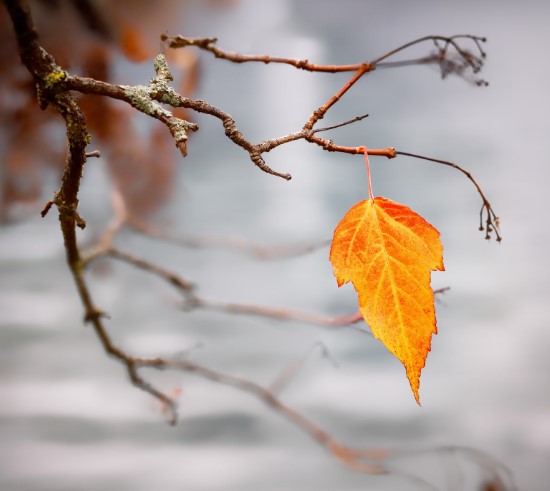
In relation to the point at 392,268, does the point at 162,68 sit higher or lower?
higher

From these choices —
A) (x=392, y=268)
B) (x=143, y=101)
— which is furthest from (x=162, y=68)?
(x=392, y=268)

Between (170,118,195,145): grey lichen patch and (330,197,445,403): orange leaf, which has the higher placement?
(170,118,195,145): grey lichen patch

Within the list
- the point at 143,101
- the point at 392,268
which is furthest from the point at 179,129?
the point at 392,268

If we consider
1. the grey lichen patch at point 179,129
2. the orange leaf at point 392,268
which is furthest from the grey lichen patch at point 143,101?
the orange leaf at point 392,268

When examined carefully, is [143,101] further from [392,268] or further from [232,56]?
[392,268]

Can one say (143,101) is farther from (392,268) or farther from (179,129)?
(392,268)

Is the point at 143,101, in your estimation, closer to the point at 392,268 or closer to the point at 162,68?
the point at 162,68

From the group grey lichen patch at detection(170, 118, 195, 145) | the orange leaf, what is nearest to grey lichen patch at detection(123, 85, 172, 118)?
grey lichen patch at detection(170, 118, 195, 145)

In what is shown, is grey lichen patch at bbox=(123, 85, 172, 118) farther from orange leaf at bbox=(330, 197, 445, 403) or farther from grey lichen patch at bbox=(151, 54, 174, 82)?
orange leaf at bbox=(330, 197, 445, 403)

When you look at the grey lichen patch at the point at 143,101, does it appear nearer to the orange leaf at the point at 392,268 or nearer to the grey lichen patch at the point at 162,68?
the grey lichen patch at the point at 162,68
